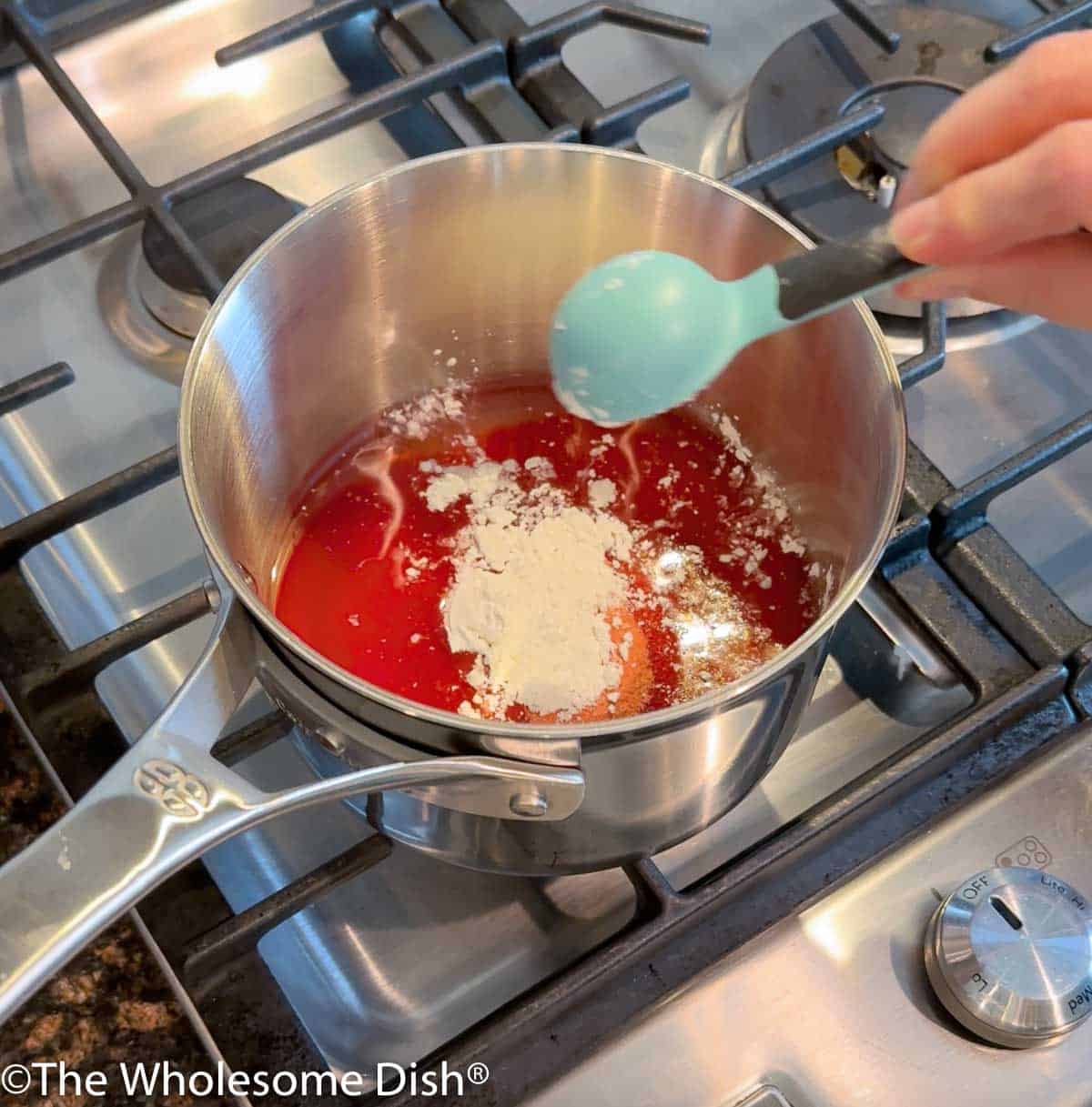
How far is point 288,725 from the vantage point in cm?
51

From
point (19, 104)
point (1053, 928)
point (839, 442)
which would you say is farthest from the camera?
point (19, 104)

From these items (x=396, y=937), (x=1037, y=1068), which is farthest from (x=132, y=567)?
(x=1037, y=1068)

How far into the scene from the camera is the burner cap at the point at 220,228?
66cm

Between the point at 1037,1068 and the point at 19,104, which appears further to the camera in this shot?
the point at 19,104

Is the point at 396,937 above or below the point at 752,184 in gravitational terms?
below

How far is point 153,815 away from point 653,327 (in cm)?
25

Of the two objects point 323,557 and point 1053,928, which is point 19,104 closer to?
point 323,557

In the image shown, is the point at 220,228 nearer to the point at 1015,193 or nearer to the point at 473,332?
the point at 473,332

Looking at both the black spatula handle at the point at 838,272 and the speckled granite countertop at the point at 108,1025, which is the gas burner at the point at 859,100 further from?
the speckled granite countertop at the point at 108,1025

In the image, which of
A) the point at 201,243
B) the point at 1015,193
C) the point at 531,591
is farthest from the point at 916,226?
the point at 201,243

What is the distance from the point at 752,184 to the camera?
0.64 metres

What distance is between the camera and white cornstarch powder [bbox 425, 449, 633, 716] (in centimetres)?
57

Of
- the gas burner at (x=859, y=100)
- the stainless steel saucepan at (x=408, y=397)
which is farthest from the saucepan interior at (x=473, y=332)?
the gas burner at (x=859, y=100)

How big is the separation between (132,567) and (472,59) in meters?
0.31
